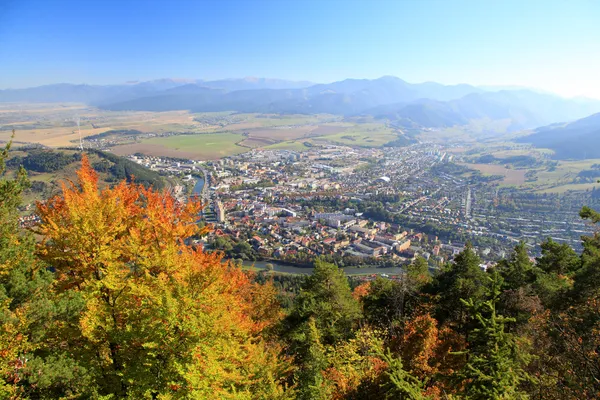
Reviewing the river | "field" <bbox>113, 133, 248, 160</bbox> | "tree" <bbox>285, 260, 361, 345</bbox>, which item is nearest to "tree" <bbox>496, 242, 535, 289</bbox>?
"tree" <bbox>285, 260, 361, 345</bbox>

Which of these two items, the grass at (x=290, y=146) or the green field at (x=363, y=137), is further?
the green field at (x=363, y=137)

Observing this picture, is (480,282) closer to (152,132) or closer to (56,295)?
(56,295)

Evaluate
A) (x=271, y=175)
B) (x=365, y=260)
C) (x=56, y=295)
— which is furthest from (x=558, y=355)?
(x=271, y=175)

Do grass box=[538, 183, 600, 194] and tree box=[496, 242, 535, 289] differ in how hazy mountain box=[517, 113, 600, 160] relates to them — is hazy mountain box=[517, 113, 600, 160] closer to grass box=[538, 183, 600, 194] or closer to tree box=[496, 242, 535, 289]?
grass box=[538, 183, 600, 194]

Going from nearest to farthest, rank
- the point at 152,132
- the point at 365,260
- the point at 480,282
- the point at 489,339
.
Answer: the point at 489,339, the point at 480,282, the point at 365,260, the point at 152,132

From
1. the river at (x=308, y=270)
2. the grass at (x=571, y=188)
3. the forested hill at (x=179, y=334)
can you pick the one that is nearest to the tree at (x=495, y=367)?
the forested hill at (x=179, y=334)

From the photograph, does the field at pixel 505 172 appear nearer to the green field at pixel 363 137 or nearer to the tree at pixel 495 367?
the green field at pixel 363 137
